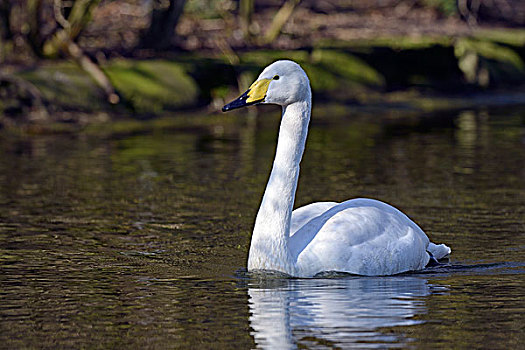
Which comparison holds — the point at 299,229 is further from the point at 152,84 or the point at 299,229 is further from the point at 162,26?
the point at 162,26

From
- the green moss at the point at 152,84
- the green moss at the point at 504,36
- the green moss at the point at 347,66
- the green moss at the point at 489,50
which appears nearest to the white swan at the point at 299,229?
the green moss at the point at 152,84

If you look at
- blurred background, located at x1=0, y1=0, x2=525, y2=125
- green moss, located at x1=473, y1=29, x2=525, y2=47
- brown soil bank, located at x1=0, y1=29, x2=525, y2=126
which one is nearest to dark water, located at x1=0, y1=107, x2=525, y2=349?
brown soil bank, located at x1=0, y1=29, x2=525, y2=126

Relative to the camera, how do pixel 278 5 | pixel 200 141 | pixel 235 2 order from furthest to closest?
pixel 278 5 < pixel 235 2 < pixel 200 141

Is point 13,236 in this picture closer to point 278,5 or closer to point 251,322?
point 251,322

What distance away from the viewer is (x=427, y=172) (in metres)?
12.2

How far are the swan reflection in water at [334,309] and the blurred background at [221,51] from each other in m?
9.97

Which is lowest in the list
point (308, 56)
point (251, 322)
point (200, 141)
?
point (251, 322)

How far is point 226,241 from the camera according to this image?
8891 mm

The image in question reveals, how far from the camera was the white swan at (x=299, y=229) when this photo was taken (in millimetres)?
7395

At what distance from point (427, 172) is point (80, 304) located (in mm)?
6215

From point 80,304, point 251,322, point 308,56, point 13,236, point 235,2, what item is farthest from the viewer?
point 235,2

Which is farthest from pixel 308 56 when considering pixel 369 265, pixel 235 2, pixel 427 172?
pixel 369 265

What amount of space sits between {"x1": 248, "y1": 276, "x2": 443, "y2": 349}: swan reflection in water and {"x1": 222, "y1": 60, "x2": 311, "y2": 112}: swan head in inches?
50.2

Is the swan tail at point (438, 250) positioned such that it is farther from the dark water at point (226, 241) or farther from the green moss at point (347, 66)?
the green moss at point (347, 66)
